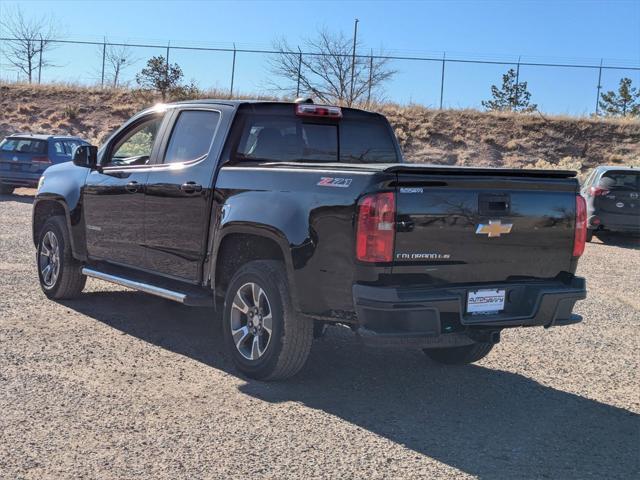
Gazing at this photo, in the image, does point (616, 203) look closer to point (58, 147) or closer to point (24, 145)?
point (58, 147)

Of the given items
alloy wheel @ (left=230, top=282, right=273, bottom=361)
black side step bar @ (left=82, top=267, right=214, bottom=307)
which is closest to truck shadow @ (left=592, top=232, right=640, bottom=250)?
black side step bar @ (left=82, top=267, right=214, bottom=307)

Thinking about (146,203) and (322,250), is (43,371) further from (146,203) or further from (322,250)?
(322,250)

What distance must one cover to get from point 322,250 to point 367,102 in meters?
35.4

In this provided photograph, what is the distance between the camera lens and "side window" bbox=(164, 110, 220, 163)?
635 centimetres

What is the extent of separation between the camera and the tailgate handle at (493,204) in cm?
499

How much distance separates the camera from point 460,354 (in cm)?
630

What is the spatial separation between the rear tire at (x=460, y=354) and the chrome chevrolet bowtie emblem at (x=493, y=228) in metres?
1.33

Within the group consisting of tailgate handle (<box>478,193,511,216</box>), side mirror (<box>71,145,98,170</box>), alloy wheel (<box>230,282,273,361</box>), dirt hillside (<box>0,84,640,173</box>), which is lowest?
alloy wheel (<box>230,282,273,361</box>)

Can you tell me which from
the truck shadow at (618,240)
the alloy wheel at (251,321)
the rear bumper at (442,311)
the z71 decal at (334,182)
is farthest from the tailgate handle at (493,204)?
the truck shadow at (618,240)

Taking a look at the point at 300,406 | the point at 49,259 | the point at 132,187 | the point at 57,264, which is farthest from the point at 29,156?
the point at 300,406

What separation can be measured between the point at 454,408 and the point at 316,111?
2.62 metres

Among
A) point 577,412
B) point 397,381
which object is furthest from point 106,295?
point 577,412

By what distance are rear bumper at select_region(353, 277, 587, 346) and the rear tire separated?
884mm

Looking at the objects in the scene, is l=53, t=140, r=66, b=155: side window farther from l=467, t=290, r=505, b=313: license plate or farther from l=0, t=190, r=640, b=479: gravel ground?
l=467, t=290, r=505, b=313: license plate
